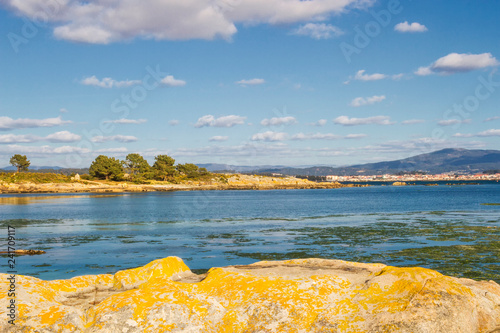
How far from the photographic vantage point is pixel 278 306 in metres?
7.47

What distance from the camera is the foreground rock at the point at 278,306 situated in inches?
271

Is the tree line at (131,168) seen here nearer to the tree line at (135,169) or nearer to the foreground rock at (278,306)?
the tree line at (135,169)

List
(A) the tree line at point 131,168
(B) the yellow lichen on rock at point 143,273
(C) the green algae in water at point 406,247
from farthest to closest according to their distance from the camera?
(A) the tree line at point 131,168, (C) the green algae in water at point 406,247, (B) the yellow lichen on rock at point 143,273

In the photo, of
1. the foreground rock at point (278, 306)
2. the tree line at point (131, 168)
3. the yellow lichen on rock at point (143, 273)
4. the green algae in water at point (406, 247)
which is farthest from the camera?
the tree line at point (131, 168)

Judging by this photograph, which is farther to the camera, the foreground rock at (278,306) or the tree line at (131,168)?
the tree line at (131,168)

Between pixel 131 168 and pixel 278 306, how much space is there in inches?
7351

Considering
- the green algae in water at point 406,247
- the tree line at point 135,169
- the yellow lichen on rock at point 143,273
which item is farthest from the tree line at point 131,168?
the yellow lichen on rock at point 143,273

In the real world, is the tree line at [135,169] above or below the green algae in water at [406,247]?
above

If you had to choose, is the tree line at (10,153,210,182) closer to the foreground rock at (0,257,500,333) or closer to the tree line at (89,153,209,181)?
A: the tree line at (89,153,209,181)

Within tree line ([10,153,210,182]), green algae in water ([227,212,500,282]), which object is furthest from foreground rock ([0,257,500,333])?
tree line ([10,153,210,182])

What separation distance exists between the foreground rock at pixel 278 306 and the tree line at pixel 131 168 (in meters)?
166

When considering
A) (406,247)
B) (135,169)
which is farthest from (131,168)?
(406,247)

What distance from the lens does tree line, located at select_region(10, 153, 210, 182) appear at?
164 meters

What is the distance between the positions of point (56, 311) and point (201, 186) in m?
182
